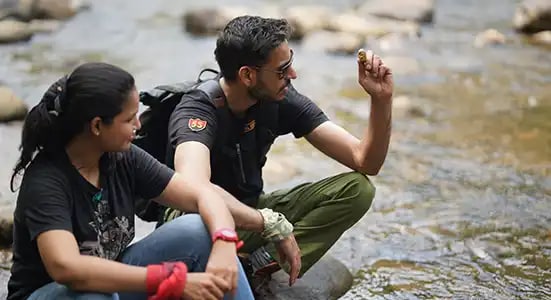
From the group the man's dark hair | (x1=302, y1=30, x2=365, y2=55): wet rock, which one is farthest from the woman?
(x1=302, y1=30, x2=365, y2=55): wet rock

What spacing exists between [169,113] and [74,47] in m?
5.66

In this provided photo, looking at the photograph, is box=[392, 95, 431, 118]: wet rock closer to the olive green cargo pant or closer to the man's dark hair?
the olive green cargo pant

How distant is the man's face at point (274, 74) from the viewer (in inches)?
121

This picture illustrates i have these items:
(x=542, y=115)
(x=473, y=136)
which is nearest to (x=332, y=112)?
(x=473, y=136)

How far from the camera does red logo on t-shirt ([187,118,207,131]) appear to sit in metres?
3.03

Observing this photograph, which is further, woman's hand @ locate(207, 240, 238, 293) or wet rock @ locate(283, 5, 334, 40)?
wet rock @ locate(283, 5, 334, 40)

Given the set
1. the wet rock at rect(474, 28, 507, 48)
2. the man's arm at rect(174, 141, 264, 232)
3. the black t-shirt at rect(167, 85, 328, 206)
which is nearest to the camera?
the man's arm at rect(174, 141, 264, 232)

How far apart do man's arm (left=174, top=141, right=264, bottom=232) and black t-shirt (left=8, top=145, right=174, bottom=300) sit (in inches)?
5.4

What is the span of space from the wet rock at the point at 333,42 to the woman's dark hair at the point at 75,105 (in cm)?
632

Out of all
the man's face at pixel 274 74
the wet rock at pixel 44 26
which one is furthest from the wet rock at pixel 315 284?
the wet rock at pixel 44 26

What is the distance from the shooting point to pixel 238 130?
10.4ft

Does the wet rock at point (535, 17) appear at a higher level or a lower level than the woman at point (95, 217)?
lower

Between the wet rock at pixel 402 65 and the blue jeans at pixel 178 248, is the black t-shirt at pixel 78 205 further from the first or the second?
the wet rock at pixel 402 65

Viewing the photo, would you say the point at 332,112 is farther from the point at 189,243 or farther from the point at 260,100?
the point at 189,243
